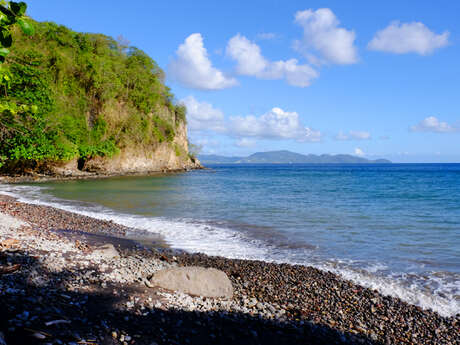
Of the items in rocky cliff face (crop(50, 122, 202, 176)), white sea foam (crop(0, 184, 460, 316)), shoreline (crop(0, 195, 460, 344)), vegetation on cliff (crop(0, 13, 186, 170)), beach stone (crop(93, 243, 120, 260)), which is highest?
vegetation on cliff (crop(0, 13, 186, 170))

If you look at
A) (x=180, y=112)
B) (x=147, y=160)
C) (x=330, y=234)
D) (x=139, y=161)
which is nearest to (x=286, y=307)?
(x=330, y=234)

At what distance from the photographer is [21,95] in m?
32.7

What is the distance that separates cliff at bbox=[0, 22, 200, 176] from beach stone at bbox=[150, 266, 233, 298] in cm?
3112

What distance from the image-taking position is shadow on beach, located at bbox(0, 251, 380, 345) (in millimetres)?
4148

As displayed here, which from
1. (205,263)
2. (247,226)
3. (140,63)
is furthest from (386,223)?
(140,63)


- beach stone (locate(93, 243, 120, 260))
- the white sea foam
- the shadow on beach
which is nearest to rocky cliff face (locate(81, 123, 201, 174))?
the white sea foam

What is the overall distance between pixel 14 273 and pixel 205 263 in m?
4.52

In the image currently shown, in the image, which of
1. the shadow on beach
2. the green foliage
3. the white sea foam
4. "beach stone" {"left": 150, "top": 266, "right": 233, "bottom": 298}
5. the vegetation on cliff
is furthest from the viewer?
the green foliage

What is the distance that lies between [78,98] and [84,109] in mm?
1677

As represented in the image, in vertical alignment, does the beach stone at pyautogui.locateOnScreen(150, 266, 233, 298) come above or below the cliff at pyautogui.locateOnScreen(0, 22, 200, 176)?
below

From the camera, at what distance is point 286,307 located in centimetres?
629

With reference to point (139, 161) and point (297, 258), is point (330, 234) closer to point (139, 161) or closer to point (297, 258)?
point (297, 258)

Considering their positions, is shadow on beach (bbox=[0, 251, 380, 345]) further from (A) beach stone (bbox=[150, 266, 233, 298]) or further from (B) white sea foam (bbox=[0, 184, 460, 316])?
(B) white sea foam (bbox=[0, 184, 460, 316])

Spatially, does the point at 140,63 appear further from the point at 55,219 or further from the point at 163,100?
the point at 55,219
